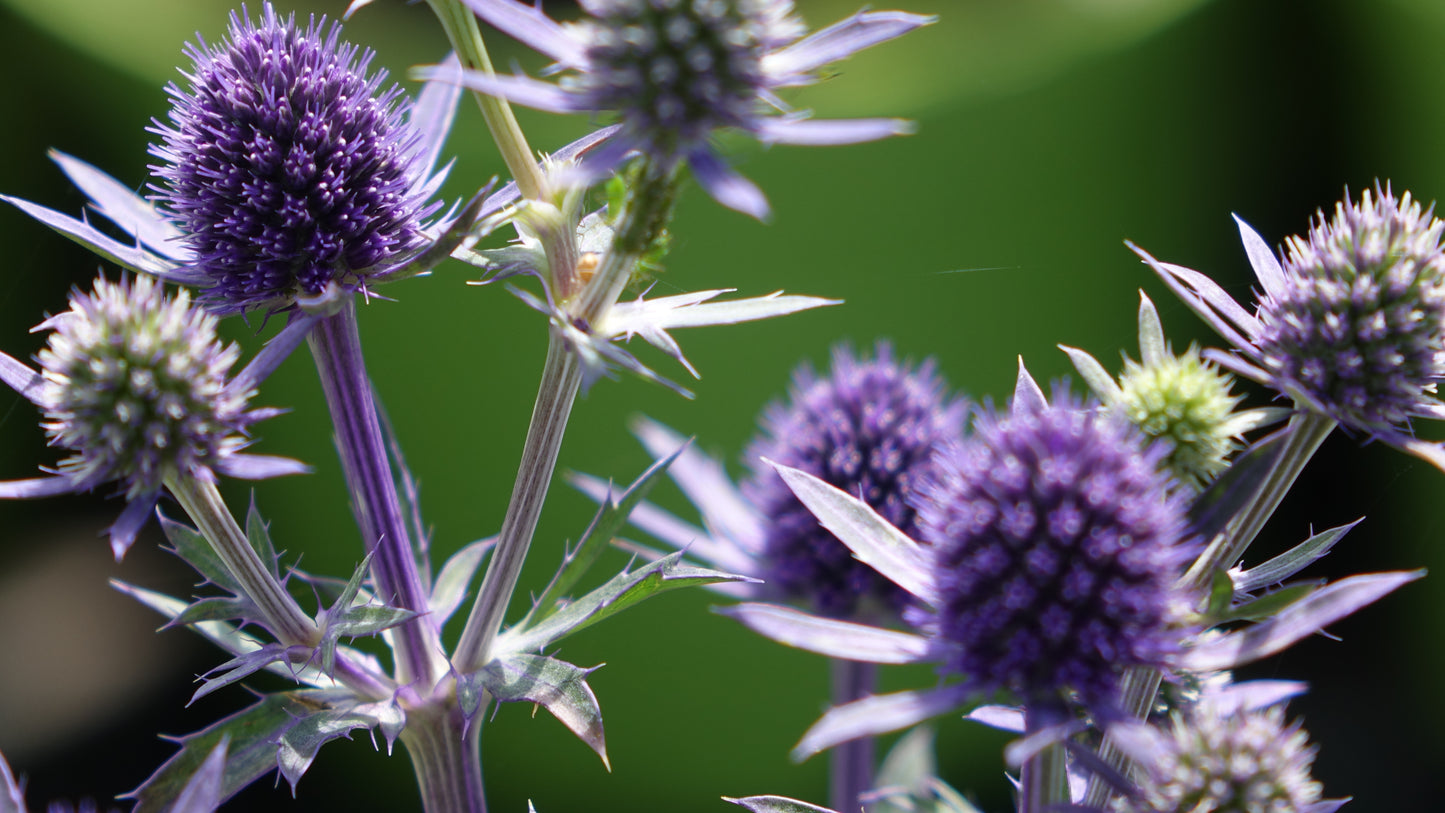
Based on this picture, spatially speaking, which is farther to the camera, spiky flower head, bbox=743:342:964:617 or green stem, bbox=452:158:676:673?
spiky flower head, bbox=743:342:964:617

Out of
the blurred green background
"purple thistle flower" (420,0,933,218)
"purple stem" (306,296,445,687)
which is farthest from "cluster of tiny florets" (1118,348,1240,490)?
the blurred green background

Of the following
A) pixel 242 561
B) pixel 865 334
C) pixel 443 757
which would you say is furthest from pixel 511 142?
pixel 865 334

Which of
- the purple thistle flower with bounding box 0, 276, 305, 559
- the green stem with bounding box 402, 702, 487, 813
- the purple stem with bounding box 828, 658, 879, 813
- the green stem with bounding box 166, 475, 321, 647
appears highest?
the purple thistle flower with bounding box 0, 276, 305, 559

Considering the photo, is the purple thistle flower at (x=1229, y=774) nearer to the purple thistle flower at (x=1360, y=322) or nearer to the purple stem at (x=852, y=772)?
the purple thistle flower at (x=1360, y=322)

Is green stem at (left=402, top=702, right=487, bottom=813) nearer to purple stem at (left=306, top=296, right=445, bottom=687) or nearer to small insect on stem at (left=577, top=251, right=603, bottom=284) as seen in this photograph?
purple stem at (left=306, top=296, right=445, bottom=687)

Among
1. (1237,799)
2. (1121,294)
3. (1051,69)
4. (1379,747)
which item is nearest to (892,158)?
(1051,69)

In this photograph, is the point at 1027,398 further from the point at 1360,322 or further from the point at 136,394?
the point at 136,394

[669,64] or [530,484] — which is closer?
[669,64]
